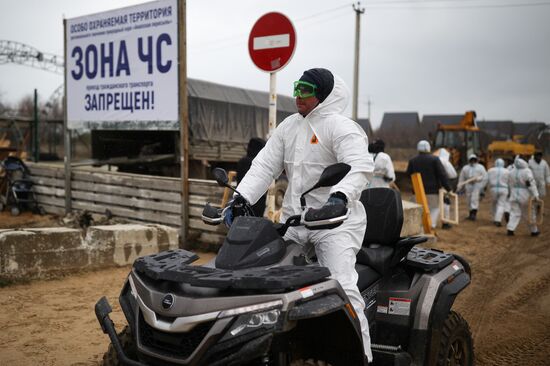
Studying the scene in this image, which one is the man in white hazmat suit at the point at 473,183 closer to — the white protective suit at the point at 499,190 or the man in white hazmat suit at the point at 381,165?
the white protective suit at the point at 499,190

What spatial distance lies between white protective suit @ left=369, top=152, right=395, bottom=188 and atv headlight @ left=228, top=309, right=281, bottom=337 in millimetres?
8220

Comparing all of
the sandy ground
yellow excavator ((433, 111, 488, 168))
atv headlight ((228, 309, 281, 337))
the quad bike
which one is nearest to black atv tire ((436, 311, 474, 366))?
the quad bike

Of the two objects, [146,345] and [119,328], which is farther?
[119,328]

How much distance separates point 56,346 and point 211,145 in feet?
43.1

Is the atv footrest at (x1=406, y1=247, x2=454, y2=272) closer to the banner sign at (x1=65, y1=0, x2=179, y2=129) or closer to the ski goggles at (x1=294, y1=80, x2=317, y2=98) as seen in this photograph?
the ski goggles at (x1=294, y1=80, x2=317, y2=98)

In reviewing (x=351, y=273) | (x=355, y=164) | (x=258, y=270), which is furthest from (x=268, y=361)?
(x=355, y=164)

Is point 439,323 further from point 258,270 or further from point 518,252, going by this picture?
point 518,252

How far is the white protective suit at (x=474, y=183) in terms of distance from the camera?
51.1 feet

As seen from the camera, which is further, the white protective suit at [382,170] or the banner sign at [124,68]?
the white protective suit at [382,170]

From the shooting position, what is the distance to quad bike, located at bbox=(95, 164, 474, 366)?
237cm

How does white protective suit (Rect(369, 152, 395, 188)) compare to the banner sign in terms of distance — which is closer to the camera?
the banner sign

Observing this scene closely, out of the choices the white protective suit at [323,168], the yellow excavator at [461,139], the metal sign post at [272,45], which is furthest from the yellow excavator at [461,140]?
the white protective suit at [323,168]

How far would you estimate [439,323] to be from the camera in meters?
3.51

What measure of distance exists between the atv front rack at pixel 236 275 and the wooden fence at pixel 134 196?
5.92m
